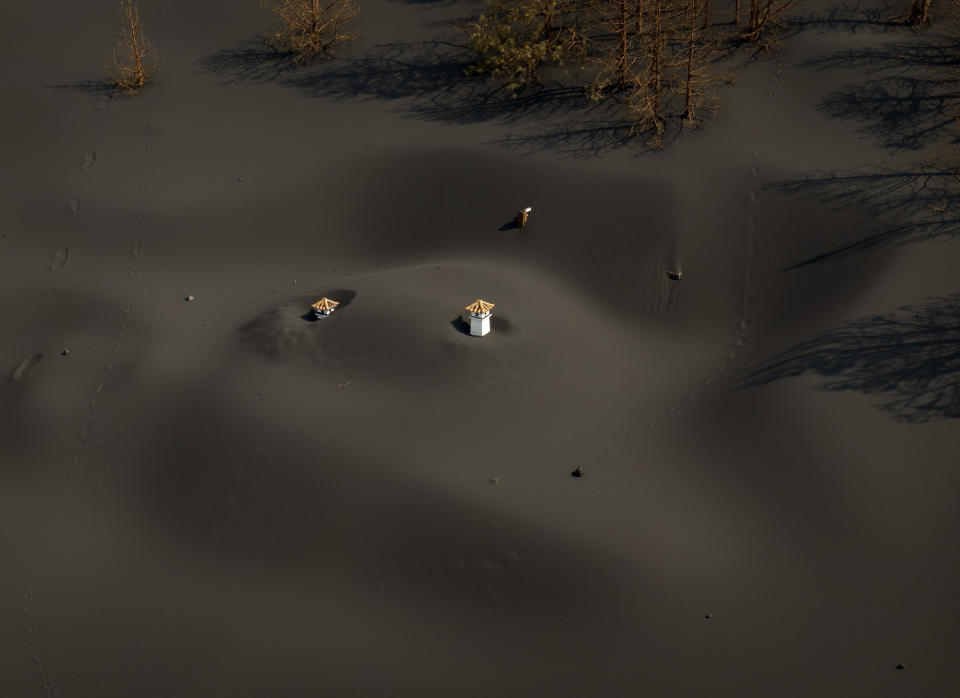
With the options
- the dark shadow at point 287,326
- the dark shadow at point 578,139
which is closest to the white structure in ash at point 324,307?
the dark shadow at point 287,326

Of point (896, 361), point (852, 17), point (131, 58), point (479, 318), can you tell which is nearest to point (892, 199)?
point (896, 361)

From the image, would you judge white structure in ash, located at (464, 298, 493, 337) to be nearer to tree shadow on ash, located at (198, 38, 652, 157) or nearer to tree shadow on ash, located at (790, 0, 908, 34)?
tree shadow on ash, located at (198, 38, 652, 157)

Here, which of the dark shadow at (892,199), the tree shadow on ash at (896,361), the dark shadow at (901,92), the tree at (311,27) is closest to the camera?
the tree shadow on ash at (896,361)

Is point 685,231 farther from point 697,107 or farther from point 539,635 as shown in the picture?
point 539,635

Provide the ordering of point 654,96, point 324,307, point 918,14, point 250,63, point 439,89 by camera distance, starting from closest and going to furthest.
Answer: point 324,307 → point 654,96 → point 439,89 → point 918,14 → point 250,63

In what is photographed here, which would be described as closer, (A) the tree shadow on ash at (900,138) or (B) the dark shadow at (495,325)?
(B) the dark shadow at (495,325)

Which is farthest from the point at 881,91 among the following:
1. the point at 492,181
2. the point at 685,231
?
the point at 492,181

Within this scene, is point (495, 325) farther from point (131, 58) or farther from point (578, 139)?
point (131, 58)

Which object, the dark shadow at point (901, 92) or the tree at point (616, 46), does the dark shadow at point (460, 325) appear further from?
the dark shadow at point (901, 92)
